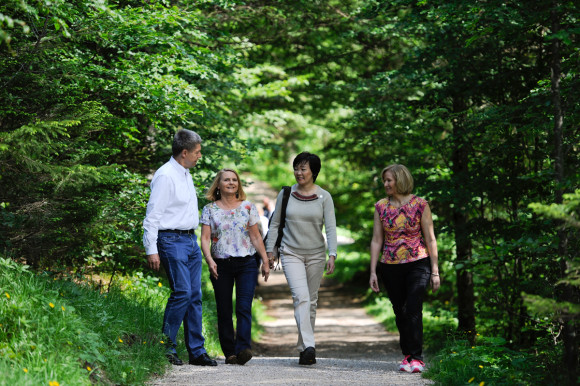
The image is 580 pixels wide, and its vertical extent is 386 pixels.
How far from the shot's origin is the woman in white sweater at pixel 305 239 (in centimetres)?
697

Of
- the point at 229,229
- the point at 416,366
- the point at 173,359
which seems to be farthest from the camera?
the point at 229,229

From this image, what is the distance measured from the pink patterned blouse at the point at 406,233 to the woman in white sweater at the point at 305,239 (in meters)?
0.61

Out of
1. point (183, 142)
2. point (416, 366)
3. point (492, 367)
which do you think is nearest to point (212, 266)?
point (183, 142)

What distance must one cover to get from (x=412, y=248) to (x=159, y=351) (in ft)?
8.74

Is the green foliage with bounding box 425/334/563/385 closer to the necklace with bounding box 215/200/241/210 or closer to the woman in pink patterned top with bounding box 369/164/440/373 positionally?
the woman in pink patterned top with bounding box 369/164/440/373

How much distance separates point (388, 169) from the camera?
Result: 22.4ft

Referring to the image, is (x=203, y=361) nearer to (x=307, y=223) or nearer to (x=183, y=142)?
(x=307, y=223)

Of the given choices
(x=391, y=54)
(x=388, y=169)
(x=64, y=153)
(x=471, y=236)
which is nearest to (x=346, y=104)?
(x=391, y=54)

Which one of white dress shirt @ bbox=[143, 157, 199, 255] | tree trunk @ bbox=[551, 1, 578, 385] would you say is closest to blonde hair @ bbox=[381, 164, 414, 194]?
tree trunk @ bbox=[551, 1, 578, 385]

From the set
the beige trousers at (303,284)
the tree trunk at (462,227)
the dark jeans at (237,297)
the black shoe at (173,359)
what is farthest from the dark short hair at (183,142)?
the tree trunk at (462,227)

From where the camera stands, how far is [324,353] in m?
11.3

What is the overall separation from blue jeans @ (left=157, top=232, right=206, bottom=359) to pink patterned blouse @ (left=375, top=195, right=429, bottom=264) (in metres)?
1.96

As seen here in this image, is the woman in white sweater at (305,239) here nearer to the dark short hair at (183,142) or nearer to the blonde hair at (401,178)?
the blonde hair at (401,178)

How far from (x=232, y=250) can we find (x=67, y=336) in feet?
7.27
